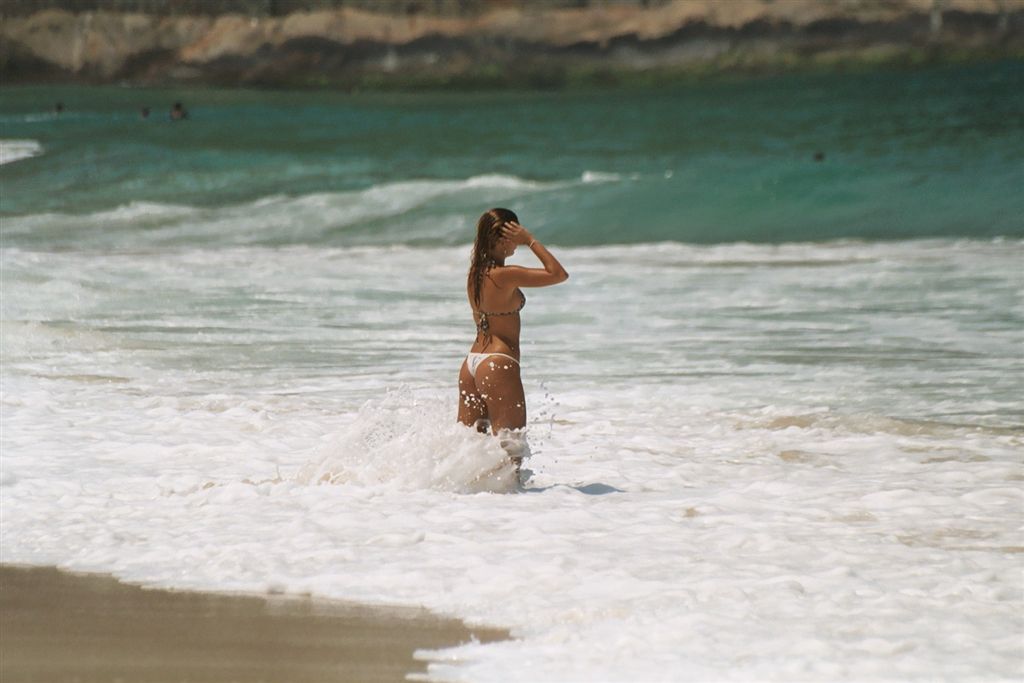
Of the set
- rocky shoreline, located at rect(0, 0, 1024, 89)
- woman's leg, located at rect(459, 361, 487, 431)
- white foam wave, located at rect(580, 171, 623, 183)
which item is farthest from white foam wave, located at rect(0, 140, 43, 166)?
woman's leg, located at rect(459, 361, 487, 431)

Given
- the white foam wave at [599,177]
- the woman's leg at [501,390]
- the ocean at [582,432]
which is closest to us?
the ocean at [582,432]

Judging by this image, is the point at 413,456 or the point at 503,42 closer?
the point at 413,456

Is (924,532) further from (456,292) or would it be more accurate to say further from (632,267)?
(632,267)

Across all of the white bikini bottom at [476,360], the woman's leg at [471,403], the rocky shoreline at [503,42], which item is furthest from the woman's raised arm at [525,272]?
the rocky shoreline at [503,42]

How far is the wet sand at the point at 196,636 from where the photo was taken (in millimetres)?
4672

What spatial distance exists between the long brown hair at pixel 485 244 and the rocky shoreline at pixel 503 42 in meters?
53.4

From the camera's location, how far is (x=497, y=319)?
23.2 ft

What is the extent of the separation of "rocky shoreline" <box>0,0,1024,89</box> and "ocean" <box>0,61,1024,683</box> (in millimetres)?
Answer: 33069

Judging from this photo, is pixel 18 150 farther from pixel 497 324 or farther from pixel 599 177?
pixel 497 324

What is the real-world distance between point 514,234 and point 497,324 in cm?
44

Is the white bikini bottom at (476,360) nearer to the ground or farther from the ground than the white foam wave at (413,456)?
farther from the ground

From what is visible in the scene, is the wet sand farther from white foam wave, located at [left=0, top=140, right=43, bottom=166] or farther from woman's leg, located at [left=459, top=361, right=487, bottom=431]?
white foam wave, located at [left=0, top=140, right=43, bottom=166]

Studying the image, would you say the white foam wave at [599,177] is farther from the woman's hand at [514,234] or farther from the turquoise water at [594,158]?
the woman's hand at [514,234]

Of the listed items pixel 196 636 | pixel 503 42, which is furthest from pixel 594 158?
pixel 196 636
